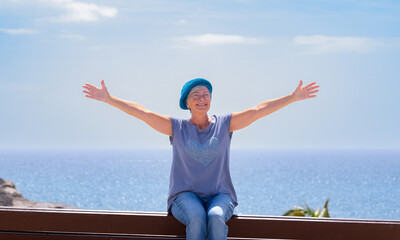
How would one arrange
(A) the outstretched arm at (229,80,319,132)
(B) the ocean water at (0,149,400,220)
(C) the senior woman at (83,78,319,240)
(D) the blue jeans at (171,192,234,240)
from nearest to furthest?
1. (D) the blue jeans at (171,192,234,240)
2. (C) the senior woman at (83,78,319,240)
3. (A) the outstretched arm at (229,80,319,132)
4. (B) the ocean water at (0,149,400,220)

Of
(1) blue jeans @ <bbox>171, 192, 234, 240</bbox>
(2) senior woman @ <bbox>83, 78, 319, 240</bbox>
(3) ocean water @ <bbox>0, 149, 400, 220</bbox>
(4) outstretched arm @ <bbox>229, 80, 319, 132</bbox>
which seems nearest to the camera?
(1) blue jeans @ <bbox>171, 192, 234, 240</bbox>

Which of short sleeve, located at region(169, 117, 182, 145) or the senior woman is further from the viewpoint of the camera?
short sleeve, located at region(169, 117, 182, 145)

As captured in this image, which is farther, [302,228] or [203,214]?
[302,228]

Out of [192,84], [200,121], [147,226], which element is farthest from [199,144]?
[147,226]

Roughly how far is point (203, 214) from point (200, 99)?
681mm

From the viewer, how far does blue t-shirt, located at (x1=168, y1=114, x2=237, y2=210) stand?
10.0 ft

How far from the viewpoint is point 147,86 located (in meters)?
85.8

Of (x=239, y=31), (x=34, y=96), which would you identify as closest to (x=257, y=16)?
(x=239, y=31)

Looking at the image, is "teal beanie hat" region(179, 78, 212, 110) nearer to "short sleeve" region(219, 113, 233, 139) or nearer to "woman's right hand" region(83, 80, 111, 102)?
"short sleeve" region(219, 113, 233, 139)

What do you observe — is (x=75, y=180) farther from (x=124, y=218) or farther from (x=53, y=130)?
(x=124, y=218)

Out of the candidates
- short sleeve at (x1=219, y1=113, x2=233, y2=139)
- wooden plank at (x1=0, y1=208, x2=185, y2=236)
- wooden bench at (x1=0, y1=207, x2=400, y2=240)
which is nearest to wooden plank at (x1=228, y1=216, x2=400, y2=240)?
wooden bench at (x1=0, y1=207, x2=400, y2=240)

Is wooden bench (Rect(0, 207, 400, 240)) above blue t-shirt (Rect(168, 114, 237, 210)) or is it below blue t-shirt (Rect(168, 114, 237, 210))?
below

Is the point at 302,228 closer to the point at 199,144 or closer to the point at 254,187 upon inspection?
the point at 199,144

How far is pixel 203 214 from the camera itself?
9.32ft
